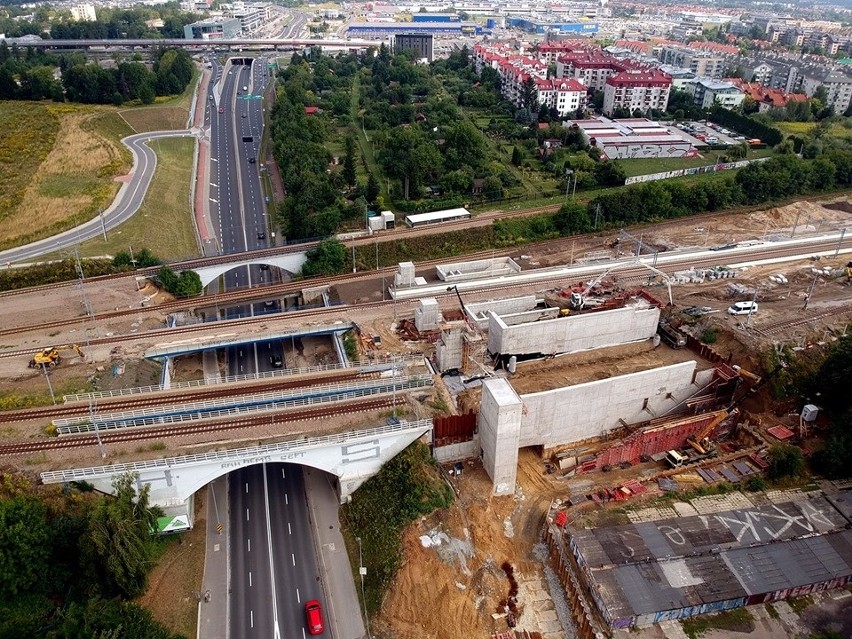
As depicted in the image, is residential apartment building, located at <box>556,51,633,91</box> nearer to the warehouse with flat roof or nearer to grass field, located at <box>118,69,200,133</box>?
grass field, located at <box>118,69,200,133</box>

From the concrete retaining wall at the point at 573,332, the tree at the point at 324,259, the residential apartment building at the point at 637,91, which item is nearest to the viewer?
the concrete retaining wall at the point at 573,332

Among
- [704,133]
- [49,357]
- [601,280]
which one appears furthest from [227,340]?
[704,133]

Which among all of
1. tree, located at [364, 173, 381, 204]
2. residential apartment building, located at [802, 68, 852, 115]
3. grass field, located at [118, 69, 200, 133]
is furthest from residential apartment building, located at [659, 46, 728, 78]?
grass field, located at [118, 69, 200, 133]

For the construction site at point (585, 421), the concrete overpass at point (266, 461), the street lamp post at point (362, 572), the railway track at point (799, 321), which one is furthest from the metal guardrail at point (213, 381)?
the railway track at point (799, 321)

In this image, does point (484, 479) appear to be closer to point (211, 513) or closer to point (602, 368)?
point (602, 368)

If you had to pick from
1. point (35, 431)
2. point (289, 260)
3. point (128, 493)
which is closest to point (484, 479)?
point (128, 493)

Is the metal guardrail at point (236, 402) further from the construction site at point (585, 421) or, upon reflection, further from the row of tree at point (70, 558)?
the row of tree at point (70, 558)

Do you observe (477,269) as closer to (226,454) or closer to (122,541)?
(226,454)
